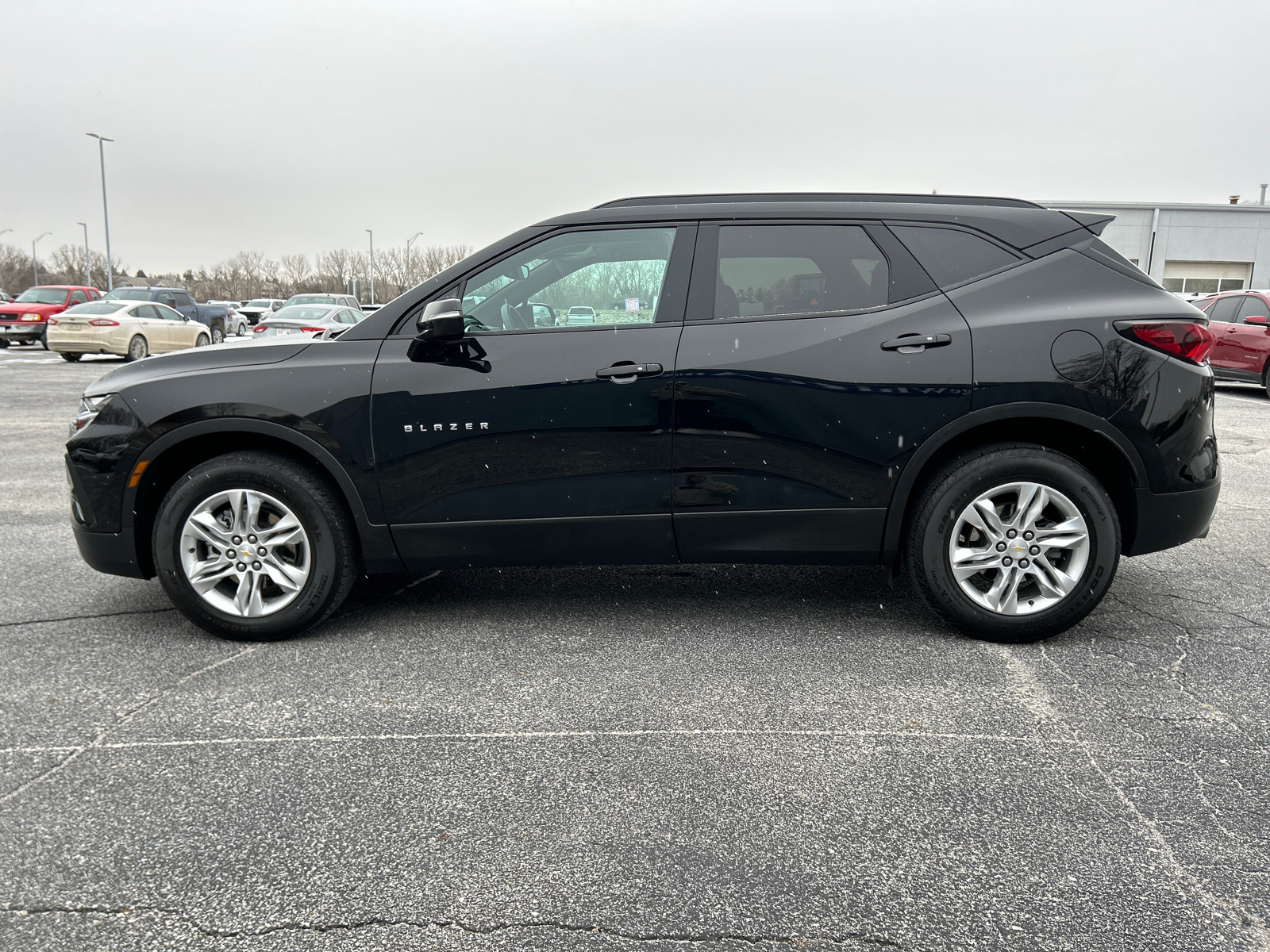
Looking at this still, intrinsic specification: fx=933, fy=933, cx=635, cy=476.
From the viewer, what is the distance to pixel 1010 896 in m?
2.20

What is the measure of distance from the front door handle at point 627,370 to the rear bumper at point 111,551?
6.89ft

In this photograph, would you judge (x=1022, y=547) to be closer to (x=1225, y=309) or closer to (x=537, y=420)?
(x=537, y=420)

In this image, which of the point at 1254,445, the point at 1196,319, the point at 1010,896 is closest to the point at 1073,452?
the point at 1196,319

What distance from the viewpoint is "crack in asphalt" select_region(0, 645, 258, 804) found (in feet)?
8.99

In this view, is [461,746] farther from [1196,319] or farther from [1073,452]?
[1196,319]

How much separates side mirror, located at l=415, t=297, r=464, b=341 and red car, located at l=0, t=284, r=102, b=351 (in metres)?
28.1

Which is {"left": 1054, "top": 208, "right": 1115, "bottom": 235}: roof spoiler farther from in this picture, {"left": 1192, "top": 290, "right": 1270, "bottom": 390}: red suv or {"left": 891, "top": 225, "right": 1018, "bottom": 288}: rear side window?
{"left": 1192, "top": 290, "right": 1270, "bottom": 390}: red suv

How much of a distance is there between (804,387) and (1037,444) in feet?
3.36

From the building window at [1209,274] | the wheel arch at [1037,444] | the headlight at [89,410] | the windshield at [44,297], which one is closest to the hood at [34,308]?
the windshield at [44,297]

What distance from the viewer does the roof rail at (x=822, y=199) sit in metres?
4.01

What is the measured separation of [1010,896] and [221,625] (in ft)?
10.3

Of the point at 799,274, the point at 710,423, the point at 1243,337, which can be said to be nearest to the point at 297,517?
the point at 710,423

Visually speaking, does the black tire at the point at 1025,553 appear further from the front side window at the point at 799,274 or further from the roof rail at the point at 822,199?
the roof rail at the point at 822,199

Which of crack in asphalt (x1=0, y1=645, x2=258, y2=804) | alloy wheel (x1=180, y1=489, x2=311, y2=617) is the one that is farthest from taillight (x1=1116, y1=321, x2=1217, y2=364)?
crack in asphalt (x1=0, y1=645, x2=258, y2=804)
